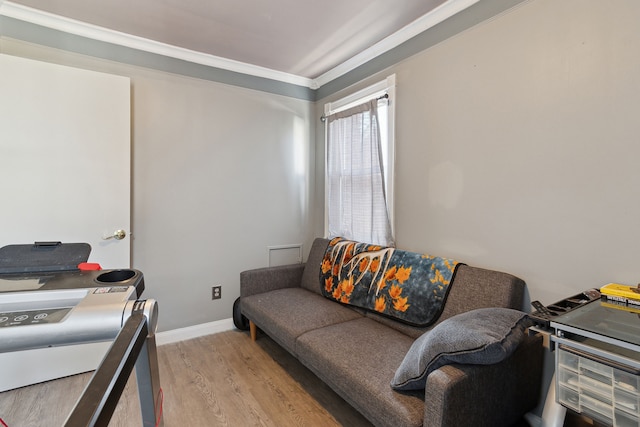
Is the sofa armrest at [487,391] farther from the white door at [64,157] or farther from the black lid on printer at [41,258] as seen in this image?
the white door at [64,157]

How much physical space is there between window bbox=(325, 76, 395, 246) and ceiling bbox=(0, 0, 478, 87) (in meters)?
0.38

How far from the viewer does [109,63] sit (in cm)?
238

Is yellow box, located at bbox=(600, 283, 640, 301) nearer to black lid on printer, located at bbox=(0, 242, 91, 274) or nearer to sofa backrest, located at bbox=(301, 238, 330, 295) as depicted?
sofa backrest, located at bbox=(301, 238, 330, 295)

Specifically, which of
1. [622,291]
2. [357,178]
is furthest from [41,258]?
[622,291]

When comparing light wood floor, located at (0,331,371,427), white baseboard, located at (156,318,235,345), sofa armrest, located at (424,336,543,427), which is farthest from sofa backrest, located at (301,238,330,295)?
sofa armrest, located at (424,336,543,427)

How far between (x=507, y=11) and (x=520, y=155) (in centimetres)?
81

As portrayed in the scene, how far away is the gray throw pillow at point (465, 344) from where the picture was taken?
114 cm

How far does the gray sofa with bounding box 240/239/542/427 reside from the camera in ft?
3.85

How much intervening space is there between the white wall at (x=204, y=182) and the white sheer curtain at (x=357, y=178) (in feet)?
1.48

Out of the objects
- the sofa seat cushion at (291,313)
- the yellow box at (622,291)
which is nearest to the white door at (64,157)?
the sofa seat cushion at (291,313)

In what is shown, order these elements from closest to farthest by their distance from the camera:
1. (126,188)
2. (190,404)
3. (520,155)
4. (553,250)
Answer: (553,250), (520,155), (190,404), (126,188)

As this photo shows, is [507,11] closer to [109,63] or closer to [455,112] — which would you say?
[455,112]

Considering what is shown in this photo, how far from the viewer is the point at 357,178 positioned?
109 inches

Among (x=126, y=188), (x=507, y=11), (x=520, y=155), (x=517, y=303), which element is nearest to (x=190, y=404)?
(x=126, y=188)
